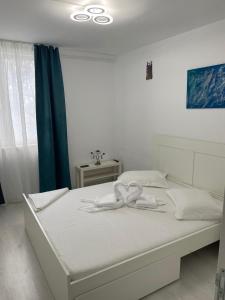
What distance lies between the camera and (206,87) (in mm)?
2729

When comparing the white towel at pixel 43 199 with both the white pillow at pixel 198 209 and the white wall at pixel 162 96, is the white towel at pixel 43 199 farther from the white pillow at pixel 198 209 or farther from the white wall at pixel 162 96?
the white wall at pixel 162 96

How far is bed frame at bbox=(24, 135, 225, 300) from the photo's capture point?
5.24 ft

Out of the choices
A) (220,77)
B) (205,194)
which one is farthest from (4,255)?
(220,77)

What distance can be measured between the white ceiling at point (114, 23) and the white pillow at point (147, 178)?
72.4 inches

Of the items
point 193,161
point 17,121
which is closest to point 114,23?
point 193,161

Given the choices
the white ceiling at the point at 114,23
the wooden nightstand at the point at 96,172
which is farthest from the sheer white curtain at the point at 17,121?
the wooden nightstand at the point at 96,172

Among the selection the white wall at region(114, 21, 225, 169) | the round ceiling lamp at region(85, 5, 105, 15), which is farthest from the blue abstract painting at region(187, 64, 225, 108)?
the round ceiling lamp at region(85, 5, 105, 15)

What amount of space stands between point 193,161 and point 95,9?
2056mm

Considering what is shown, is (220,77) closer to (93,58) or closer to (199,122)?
(199,122)

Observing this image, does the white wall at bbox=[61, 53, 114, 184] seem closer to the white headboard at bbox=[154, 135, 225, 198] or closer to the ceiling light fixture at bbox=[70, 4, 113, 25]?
the white headboard at bbox=[154, 135, 225, 198]

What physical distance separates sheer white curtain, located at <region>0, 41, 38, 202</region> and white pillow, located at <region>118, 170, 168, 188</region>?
157 centimetres

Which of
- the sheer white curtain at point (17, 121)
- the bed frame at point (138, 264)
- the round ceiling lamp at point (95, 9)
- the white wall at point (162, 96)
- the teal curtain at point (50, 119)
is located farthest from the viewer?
the teal curtain at point (50, 119)

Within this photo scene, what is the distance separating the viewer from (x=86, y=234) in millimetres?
1981

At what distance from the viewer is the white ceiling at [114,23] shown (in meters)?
2.09
